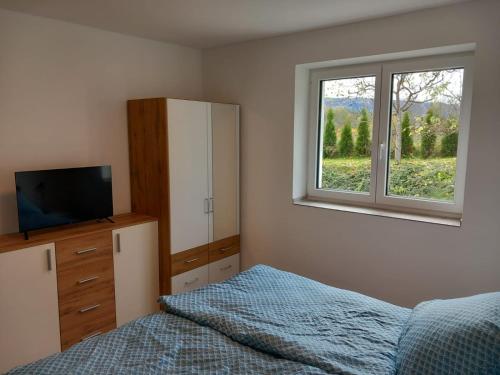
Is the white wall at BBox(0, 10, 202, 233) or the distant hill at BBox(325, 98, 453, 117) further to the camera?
the distant hill at BBox(325, 98, 453, 117)

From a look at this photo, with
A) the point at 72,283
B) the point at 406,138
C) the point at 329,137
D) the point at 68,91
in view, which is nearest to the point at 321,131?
the point at 329,137

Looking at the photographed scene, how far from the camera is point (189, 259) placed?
10.6ft

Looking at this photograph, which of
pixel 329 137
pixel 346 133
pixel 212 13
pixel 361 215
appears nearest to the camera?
pixel 212 13

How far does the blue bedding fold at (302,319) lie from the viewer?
1524mm

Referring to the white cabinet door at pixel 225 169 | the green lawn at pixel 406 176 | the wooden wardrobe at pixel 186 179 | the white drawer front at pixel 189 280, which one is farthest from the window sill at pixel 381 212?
the white drawer front at pixel 189 280

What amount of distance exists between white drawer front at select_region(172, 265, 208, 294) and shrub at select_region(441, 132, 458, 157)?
2103mm

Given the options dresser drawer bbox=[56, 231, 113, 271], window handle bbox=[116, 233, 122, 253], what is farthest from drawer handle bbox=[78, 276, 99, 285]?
window handle bbox=[116, 233, 122, 253]

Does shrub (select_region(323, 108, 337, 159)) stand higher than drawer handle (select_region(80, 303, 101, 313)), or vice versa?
shrub (select_region(323, 108, 337, 159))

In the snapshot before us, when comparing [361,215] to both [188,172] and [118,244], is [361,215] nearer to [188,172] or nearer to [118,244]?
[188,172]

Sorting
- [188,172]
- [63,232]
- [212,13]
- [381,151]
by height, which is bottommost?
[63,232]

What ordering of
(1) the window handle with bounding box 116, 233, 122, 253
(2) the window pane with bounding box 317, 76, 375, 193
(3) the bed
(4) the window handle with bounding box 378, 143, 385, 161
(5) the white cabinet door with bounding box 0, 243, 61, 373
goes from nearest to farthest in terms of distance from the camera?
1. (3) the bed
2. (5) the white cabinet door with bounding box 0, 243, 61, 373
3. (1) the window handle with bounding box 116, 233, 122, 253
4. (4) the window handle with bounding box 378, 143, 385, 161
5. (2) the window pane with bounding box 317, 76, 375, 193

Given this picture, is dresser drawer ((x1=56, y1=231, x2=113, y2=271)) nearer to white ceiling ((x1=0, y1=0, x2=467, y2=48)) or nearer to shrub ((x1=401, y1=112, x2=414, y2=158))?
white ceiling ((x1=0, y1=0, x2=467, y2=48))

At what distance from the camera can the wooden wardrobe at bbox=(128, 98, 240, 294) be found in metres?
3.02

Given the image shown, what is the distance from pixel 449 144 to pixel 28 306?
117 inches
